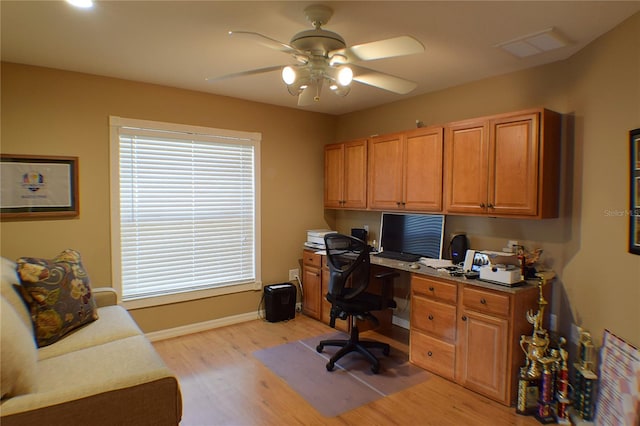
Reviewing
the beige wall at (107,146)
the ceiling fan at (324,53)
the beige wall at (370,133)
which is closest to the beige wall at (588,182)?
the beige wall at (370,133)

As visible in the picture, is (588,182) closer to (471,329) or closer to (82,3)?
(471,329)

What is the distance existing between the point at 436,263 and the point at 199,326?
2.59 meters

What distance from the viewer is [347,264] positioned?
3127 millimetres

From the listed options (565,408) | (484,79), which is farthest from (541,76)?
(565,408)

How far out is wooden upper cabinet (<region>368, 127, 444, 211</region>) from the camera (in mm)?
3375

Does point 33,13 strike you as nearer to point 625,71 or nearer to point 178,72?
point 178,72

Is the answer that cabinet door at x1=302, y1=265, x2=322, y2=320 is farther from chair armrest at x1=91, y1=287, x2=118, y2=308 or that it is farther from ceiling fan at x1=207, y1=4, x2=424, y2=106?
ceiling fan at x1=207, y1=4, x2=424, y2=106

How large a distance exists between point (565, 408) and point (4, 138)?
A: 4.65 m

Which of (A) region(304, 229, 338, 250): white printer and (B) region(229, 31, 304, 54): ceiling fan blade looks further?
(A) region(304, 229, 338, 250): white printer

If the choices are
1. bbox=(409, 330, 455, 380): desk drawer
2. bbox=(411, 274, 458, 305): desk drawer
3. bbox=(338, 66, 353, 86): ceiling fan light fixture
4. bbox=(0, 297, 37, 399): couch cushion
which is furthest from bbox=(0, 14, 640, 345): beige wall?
bbox=(0, 297, 37, 399): couch cushion

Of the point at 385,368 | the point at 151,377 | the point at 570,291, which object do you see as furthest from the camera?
the point at 385,368

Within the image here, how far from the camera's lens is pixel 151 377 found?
1583 mm

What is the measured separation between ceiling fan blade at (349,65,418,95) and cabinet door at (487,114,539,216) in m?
1.00

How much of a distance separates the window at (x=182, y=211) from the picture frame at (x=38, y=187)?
34 cm
